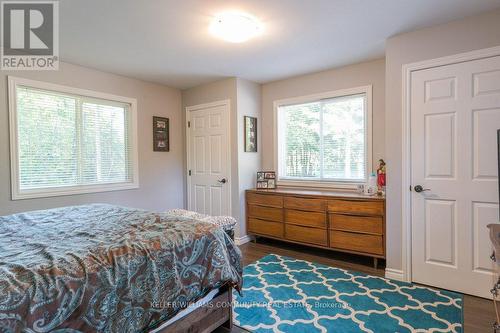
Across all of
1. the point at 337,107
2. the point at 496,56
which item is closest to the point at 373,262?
the point at 337,107

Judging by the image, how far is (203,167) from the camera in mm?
4387

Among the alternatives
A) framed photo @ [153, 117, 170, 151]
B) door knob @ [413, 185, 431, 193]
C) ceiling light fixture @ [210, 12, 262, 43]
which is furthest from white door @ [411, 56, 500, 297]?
framed photo @ [153, 117, 170, 151]

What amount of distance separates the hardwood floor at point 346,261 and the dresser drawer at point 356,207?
2.01ft

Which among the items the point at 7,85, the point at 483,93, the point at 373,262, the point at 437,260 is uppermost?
the point at 7,85

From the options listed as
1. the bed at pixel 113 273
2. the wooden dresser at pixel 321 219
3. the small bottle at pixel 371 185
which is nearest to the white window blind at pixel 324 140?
the small bottle at pixel 371 185

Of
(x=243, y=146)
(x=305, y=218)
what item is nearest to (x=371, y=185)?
(x=305, y=218)

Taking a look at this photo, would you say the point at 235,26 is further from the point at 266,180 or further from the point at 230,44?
the point at 266,180

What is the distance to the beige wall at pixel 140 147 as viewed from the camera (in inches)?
111

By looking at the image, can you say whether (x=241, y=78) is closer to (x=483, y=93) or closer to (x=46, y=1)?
(x=46, y=1)

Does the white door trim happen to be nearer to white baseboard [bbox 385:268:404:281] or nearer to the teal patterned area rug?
white baseboard [bbox 385:268:404:281]

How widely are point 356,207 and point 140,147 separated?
3.05 metres

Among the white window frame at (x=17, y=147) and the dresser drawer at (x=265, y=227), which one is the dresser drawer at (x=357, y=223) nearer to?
the dresser drawer at (x=265, y=227)

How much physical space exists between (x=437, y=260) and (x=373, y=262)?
765mm

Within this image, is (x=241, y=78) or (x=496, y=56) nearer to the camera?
(x=496, y=56)
